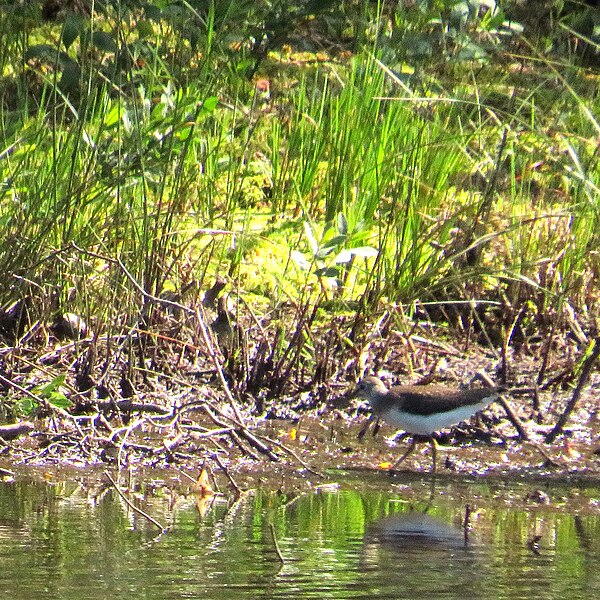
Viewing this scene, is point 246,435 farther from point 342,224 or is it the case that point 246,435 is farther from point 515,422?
point 515,422

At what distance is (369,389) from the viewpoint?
5.35m

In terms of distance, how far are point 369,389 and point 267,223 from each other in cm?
214

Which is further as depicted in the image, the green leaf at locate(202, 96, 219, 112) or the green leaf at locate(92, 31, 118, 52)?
the green leaf at locate(92, 31, 118, 52)

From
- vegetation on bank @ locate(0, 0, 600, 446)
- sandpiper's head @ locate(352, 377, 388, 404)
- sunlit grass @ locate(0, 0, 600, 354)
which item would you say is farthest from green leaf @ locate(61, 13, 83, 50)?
sandpiper's head @ locate(352, 377, 388, 404)

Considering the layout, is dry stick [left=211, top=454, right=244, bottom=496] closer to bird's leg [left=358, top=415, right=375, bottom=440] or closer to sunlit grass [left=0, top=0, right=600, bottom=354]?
bird's leg [left=358, top=415, right=375, bottom=440]

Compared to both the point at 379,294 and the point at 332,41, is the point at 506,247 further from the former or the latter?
the point at 332,41

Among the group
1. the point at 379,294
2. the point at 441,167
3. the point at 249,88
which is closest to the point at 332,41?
the point at 249,88

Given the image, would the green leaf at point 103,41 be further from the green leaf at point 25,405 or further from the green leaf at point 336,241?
the green leaf at point 25,405

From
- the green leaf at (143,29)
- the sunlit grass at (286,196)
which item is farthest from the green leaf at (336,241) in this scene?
the green leaf at (143,29)

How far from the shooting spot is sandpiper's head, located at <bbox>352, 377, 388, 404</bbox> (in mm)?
5273

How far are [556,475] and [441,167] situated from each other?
92.7 inches

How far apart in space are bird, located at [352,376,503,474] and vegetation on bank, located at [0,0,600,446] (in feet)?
1.63

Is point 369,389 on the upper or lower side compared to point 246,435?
upper

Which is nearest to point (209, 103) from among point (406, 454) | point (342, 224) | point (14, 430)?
point (342, 224)
